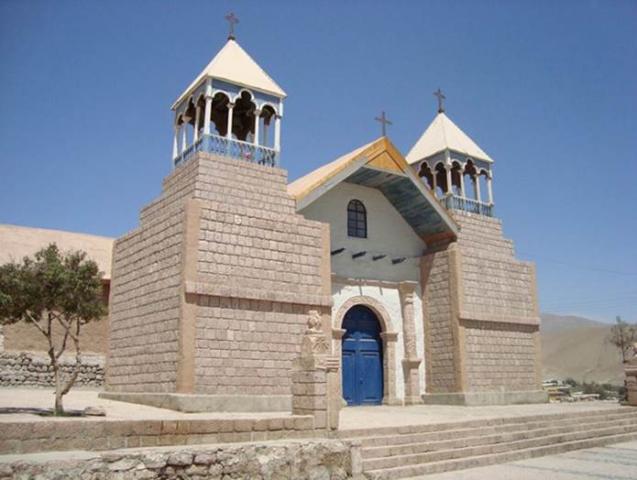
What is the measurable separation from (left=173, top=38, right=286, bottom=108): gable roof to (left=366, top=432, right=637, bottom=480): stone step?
1039 cm

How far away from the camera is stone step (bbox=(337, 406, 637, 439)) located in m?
10.5

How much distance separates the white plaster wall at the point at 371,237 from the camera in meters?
17.9

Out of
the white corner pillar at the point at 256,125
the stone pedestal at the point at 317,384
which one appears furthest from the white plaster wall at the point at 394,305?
the stone pedestal at the point at 317,384

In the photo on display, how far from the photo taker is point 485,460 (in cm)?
1098

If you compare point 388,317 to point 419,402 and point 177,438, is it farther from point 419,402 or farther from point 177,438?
point 177,438

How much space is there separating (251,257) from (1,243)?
48.2 ft

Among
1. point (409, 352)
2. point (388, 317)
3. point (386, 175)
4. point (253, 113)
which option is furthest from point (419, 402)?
point (253, 113)

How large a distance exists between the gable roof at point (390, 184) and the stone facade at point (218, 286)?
1.40 m

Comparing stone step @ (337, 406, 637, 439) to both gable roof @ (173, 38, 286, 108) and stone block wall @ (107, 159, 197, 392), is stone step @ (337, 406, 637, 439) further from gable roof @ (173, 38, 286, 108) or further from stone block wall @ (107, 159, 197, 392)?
gable roof @ (173, 38, 286, 108)

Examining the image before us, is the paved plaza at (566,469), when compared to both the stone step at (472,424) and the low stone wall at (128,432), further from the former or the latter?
the low stone wall at (128,432)

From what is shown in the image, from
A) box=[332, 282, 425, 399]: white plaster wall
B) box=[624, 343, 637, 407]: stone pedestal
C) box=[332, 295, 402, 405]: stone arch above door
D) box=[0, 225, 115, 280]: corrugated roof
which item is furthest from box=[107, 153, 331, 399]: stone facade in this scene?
box=[624, 343, 637, 407]: stone pedestal

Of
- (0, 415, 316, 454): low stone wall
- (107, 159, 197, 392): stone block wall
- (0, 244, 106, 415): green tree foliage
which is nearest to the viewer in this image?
(0, 415, 316, 454): low stone wall

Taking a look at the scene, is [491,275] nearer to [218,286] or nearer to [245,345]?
[245,345]

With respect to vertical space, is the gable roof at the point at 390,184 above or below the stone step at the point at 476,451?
above
